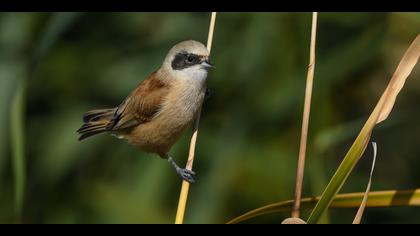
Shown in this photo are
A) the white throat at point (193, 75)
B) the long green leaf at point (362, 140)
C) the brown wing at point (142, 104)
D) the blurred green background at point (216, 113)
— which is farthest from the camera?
the blurred green background at point (216, 113)

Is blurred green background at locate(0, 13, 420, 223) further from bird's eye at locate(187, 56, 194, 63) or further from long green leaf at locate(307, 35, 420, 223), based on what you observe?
long green leaf at locate(307, 35, 420, 223)

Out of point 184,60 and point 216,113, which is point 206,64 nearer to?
point 184,60

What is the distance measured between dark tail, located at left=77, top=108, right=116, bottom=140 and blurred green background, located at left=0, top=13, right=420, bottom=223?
413 mm

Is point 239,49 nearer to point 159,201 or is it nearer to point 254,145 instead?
point 254,145

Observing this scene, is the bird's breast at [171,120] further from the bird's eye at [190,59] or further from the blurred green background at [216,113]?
the blurred green background at [216,113]

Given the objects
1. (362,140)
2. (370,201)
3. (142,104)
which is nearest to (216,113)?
(142,104)

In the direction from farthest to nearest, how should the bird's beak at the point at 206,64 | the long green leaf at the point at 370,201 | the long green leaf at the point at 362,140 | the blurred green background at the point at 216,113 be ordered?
1. the blurred green background at the point at 216,113
2. the bird's beak at the point at 206,64
3. the long green leaf at the point at 370,201
4. the long green leaf at the point at 362,140

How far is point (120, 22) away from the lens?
15.1 ft

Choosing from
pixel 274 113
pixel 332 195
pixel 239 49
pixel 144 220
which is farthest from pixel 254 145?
pixel 332 195

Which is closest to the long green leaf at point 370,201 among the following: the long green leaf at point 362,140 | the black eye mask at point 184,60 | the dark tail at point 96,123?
the long green leaf at point 362,140

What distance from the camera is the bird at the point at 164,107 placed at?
329cm

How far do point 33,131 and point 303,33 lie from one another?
2.00 m

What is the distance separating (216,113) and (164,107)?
75cm

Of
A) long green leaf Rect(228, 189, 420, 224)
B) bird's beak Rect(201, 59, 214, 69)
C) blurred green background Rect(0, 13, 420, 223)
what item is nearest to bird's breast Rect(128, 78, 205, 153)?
bird's beak Rect(201, 59, 214, 69)
